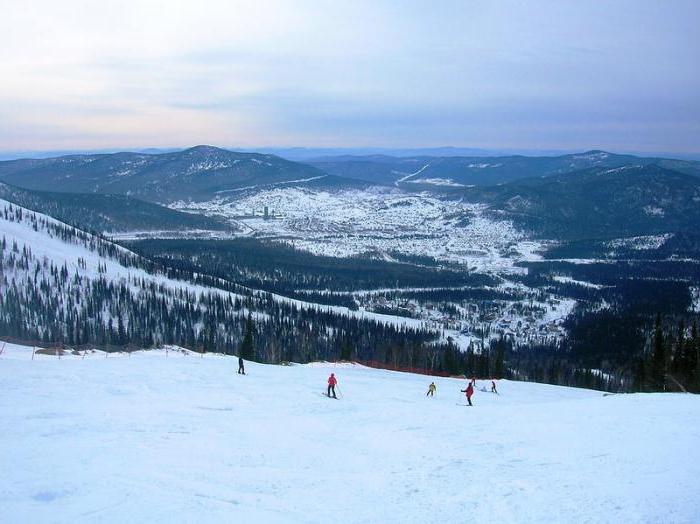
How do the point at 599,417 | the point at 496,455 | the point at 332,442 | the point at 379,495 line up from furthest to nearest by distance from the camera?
the point at 599,417, the point at 332,442, the point at 496,455, the point at 379,495

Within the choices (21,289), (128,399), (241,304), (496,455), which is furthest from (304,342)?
(496,455)

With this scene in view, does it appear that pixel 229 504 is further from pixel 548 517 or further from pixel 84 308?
pixel 84 308

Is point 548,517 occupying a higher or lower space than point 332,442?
higher

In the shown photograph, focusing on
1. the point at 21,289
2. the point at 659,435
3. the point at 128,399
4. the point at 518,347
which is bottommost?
the point at 518,347

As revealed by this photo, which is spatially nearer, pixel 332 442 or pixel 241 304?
pixel 332 442

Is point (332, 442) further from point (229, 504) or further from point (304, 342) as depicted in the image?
point (304, 342)

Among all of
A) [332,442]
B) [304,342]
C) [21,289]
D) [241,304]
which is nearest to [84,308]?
[21,289]

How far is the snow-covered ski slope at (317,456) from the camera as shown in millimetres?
16859

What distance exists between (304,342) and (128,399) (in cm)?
9543

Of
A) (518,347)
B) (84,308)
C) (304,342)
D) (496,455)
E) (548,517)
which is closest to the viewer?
(548,517)

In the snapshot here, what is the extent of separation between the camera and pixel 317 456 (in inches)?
908

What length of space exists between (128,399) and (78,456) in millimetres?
10454

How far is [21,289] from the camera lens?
13975cm

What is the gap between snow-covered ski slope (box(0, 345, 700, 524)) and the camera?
1686 cm
